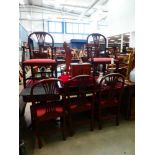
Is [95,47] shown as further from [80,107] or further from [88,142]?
[88,142]

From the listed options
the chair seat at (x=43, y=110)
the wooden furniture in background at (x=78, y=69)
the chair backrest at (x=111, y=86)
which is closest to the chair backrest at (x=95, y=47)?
A: the wooden furniture in background at (x=78, y=69)

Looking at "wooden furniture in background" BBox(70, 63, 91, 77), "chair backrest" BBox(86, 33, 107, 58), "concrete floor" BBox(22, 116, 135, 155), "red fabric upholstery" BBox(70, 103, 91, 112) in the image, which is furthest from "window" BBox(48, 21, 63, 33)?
"red fabric upholstery" BBox(70, 103, 91, 112)

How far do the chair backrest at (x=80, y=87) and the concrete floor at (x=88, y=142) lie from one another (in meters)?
0.56

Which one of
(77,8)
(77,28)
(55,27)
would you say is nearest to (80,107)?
(77,8)

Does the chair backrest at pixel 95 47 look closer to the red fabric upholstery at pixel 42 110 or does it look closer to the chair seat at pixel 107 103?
the chair seat at pixel 107 103

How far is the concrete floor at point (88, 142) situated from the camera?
90.4 inches

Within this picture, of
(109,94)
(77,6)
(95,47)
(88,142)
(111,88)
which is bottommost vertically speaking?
(88,142)

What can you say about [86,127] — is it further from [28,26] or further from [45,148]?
[28,26]

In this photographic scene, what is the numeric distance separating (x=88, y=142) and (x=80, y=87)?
0.84 m

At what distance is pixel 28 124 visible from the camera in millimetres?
3135

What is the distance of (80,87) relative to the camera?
8.65 ft

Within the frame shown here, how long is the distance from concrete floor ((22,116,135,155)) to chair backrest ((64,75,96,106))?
1.85 feet
